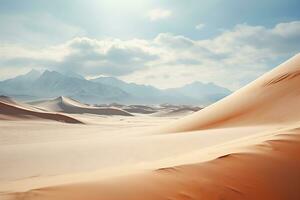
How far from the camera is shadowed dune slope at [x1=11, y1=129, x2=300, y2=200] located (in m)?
3.25

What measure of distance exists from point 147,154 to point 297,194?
3646 mm

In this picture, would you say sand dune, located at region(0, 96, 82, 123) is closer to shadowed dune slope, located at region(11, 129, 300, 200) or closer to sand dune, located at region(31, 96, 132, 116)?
shadowed dune slope, located at region(11, 129, 300, 200)

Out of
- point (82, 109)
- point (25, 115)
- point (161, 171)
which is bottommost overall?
point (161, 171)

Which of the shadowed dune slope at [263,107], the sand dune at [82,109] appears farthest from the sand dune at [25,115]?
the sand dune at [82,109]

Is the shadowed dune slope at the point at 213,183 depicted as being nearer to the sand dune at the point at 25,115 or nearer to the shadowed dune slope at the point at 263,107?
the shadowed dune slope at the point at 263,107

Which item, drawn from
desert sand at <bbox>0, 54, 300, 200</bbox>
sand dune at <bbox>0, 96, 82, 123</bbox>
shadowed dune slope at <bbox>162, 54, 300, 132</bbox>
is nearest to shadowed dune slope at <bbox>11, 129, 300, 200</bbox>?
desert sand at <bbox>0, 54, 300, 200</bbox>

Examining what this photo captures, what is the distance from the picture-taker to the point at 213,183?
3.67 meters

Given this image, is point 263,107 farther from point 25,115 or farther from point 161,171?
point 25,115

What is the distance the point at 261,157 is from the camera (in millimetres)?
4328

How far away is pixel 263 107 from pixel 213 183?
29.9 ft

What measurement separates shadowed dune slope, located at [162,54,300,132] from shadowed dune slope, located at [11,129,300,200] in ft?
19.0

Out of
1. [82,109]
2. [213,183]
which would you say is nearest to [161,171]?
[213,183]

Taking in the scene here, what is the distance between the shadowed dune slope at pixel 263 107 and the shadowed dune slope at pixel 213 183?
578 cm

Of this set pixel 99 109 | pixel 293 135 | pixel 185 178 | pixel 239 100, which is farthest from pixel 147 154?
pixel 99 109
